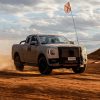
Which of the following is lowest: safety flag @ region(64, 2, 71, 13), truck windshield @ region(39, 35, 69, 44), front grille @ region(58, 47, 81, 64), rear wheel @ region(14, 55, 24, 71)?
→ rear wheel @ region(14, 55, 24, 71)

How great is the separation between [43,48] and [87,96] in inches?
305

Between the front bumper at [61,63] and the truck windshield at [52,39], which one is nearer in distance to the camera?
the front bumper at [61,63]

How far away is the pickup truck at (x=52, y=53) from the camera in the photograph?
19.5 metres

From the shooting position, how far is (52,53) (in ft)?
63.9

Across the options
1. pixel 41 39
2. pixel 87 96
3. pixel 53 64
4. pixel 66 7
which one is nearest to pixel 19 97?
pixel 87 96

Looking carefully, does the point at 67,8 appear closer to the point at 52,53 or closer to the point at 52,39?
the point at 52,39

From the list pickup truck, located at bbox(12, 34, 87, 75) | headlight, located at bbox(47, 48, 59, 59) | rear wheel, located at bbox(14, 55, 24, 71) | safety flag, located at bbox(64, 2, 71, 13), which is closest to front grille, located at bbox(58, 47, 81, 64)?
pickup truck, located at bbox(12, 34, 87, 75)

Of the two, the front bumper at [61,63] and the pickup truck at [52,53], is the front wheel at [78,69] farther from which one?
the front bumper at [61,63]

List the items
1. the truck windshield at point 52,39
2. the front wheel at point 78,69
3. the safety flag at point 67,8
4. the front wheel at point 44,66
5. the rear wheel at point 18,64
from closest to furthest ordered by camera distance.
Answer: the front wheel at point 44,66
the truck windshield at point 52,39
the front wheel at point 78,69
the rear wheel at point 18,64
the safety flag at point 67,8

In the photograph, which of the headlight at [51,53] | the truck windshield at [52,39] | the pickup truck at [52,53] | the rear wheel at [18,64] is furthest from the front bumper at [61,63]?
the rear wheel at [18,64]

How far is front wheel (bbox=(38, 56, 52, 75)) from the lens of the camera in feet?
64.2

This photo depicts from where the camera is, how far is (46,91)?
12914 mm

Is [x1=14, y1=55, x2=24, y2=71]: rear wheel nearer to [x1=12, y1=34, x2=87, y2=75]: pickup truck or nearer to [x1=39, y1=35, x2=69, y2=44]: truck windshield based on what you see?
[x1=12, y1=34, x2=87, y2=75]: pickup truck

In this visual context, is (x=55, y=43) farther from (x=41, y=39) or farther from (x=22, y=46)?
(x=22, y=46)
